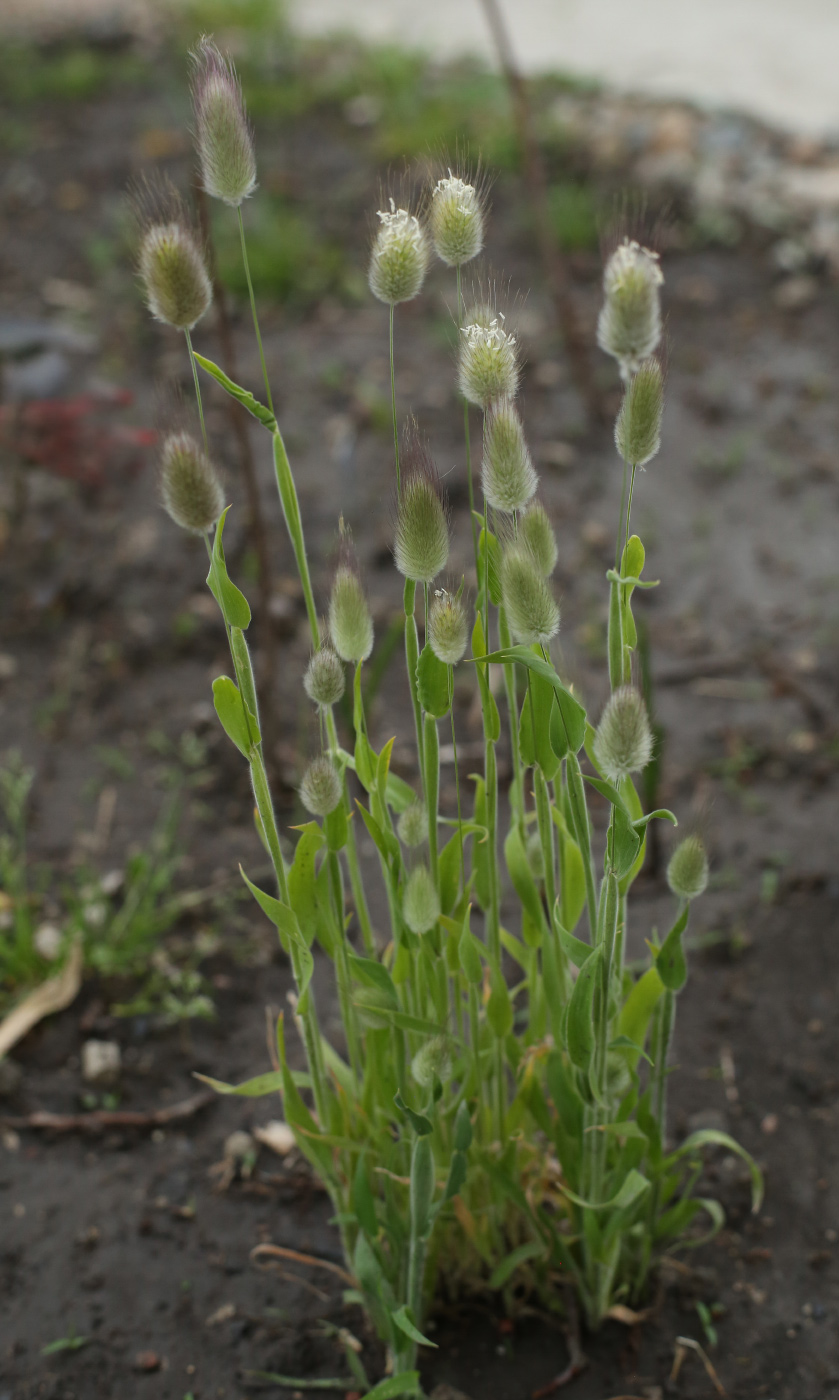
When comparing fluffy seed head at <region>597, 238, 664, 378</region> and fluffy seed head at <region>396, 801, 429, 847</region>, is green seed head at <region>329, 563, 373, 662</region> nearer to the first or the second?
fluffy seed head at <region>396, 801, 429, 847</region>

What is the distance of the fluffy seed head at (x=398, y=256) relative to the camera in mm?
1043

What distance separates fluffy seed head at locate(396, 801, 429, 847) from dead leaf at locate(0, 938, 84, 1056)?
3.12 ft

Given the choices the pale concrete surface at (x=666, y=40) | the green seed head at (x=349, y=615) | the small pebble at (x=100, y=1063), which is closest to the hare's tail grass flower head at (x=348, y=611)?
the green seed head at (x=349, y=615)

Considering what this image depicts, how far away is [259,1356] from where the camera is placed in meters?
1.53

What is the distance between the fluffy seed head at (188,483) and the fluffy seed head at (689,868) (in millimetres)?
551

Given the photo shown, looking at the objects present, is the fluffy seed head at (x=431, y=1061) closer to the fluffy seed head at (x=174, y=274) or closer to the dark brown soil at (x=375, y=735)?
the dark brown soil at (x=375, y=735)

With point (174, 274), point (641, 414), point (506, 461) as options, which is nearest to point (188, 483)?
point (174, 274)

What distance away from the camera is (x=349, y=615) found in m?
1.13

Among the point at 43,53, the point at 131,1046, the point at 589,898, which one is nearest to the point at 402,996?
the point at 589,898

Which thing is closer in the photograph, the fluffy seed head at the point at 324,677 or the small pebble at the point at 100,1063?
the fluffy seed head at the point at 324,677

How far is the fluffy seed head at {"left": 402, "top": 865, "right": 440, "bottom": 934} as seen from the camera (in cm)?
115

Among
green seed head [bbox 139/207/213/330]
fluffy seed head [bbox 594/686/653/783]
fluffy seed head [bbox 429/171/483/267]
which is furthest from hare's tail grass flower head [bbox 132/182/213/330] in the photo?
fluffy seed head [bbox 594/686/653/783]

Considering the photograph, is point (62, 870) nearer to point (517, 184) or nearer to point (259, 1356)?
point (259, 1356)

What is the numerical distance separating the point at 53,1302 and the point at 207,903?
28.5 inches
